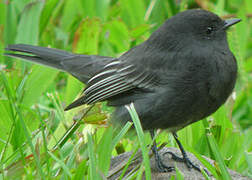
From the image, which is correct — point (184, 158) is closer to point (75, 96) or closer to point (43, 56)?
point (75, 96)

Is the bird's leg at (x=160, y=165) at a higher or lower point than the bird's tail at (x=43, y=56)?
lower

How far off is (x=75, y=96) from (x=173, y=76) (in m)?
1.37

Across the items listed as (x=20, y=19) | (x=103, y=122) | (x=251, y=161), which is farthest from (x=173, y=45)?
(x=20, y=19)

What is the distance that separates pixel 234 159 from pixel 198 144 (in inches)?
13.3

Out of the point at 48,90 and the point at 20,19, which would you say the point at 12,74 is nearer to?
the point at 48,90

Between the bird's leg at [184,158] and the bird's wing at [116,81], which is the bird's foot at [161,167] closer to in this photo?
the bird's leg at [184,158]

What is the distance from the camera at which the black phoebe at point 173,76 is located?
3.81 metres

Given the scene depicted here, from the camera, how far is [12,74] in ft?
16.5

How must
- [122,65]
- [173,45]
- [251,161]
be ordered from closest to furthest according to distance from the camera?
[251,161] < [173,45] < [122,65]

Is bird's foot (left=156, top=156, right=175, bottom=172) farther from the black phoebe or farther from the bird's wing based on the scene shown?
the bird's wing

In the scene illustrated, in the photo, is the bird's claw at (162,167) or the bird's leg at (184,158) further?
the bird's leg at (184,158)

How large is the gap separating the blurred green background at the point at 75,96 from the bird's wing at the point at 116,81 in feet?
0.49

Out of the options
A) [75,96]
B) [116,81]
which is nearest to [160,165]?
[116,81]

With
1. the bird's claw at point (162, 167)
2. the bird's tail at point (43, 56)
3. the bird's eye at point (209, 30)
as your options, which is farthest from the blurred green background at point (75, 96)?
the bird's eye at point (209, 30)
